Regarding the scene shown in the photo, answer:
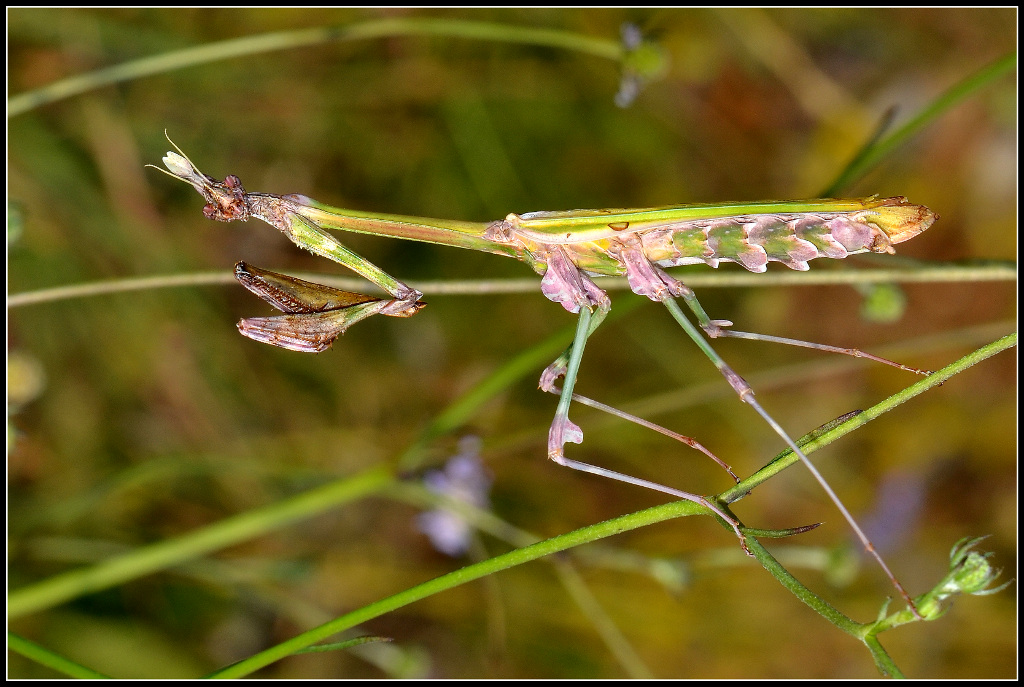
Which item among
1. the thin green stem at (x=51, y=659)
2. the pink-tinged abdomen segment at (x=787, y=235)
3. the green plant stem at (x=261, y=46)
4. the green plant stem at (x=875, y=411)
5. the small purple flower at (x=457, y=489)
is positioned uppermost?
the green plant stem at (x=261, y=46)

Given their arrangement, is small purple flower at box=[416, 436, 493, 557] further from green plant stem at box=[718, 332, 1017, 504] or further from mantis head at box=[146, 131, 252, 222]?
green plant stem at box=[718, 332, 1017, 504]

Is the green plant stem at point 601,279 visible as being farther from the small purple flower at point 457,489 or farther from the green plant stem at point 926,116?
the small purple flower at point 457,489

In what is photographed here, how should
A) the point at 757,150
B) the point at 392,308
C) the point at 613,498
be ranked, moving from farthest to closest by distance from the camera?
the point at 757,150 < the point at 613,498 < the point at 392,308

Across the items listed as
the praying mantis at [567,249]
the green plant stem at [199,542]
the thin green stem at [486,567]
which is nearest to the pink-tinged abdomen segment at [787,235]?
the praying mantis at [567,249]

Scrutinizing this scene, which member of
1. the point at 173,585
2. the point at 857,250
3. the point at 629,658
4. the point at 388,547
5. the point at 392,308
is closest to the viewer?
the point at 857,250

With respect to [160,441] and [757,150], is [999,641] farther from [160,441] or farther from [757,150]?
[160,441]

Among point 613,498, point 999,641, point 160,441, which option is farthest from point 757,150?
point 160,441

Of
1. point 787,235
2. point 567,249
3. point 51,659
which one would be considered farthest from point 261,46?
point 51,659

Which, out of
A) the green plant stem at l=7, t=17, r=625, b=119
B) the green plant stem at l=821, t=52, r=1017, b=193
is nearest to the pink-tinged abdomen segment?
the green plant stem at l=821, t=52, r=1017, b=193
